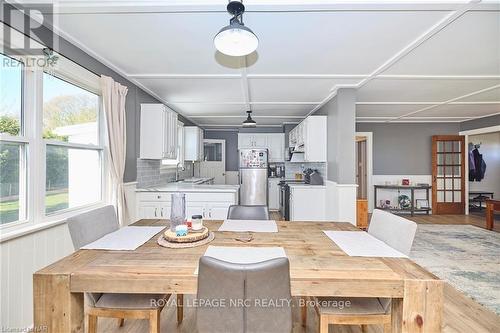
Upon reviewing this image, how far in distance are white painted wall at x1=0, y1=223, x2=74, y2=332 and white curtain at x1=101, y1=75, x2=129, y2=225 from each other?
35.6 inches

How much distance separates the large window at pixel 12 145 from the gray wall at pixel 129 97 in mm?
486

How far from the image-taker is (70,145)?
2439 mm

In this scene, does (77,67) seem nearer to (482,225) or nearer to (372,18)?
(372,18)

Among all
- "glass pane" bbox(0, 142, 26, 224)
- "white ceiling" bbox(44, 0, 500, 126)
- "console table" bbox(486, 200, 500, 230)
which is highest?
"white ceiling" bbox(44, 0, 500, 126)

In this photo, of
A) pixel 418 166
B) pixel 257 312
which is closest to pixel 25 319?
pixel 257 312

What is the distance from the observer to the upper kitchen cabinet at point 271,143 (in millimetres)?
7047

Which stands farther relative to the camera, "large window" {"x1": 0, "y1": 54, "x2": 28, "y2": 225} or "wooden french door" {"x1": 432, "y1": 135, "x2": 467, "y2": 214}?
"wooden french door" {"x1": 432, "y1": 135, "x2": 467, "y2": 214}

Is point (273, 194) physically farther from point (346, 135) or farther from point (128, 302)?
point (128, 302)

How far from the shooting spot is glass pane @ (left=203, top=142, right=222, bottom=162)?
25.0 feet

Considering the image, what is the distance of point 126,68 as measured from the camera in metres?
3.00

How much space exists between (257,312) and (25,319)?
1.94 metres

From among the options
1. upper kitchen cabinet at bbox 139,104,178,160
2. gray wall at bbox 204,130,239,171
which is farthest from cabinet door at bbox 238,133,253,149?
upper kitchen cabinet at bbox 139,104,178,160

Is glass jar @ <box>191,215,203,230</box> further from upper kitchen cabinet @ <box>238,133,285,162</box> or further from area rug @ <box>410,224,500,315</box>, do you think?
upper kitchen cabinet @ <box>238,133,285,162</box>

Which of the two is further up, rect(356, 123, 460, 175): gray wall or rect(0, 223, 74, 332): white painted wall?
rect(356, 123, 460, 175): gray wall
